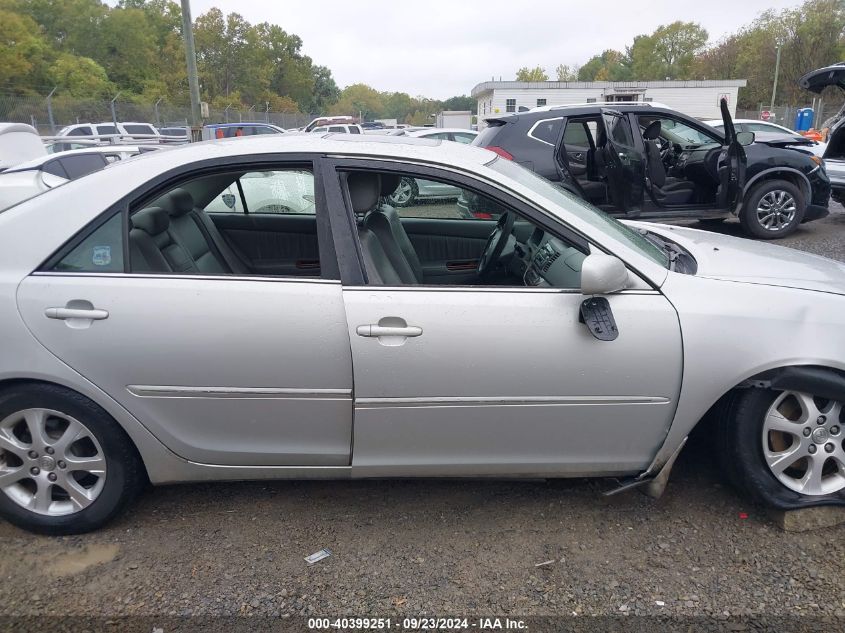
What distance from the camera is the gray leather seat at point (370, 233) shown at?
2688mm

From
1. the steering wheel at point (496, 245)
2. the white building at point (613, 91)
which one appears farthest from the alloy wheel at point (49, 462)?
the white building at point (613, 91)

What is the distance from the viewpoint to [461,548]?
268 cm

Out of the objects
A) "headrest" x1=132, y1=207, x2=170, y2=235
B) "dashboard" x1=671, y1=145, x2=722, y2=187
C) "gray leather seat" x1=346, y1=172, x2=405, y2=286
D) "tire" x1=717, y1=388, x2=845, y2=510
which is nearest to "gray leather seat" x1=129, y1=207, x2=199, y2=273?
"headrest" x1=132, y1=207, x2=170, y2=235

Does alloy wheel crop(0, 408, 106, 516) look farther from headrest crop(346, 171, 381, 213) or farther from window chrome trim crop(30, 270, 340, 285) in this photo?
headrest crop(346, 171, 381, 213)

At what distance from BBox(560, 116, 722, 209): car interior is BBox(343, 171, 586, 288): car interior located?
3.71 m

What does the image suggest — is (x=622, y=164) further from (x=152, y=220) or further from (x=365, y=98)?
(x=365, y=98)

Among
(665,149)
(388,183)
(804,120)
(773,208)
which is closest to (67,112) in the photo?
(665,149)

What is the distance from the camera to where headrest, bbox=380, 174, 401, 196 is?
2.83 metres

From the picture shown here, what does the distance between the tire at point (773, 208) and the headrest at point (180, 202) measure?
24.2ft

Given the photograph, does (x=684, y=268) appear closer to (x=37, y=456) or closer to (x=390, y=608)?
(x=390, y=608)

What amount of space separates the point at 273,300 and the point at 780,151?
26.7ft

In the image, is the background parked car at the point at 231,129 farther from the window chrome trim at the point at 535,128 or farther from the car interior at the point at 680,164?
the window chrome trim at the point at 535,128

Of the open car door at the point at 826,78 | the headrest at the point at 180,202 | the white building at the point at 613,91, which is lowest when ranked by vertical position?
the headrest at the point at 180,202

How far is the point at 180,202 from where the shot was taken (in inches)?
131
